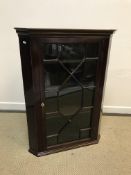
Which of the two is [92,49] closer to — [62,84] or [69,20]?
[62,84]

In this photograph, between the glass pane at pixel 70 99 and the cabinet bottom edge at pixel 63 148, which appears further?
the cabinet bottom edge at pixel 63 148

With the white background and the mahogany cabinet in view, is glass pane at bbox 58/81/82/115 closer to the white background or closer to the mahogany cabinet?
the mahogany cabinet

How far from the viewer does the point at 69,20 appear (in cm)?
190

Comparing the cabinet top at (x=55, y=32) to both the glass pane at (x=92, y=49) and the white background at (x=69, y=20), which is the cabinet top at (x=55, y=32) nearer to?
the glass pane at (x=92, y=49)

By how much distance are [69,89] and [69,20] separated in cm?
79

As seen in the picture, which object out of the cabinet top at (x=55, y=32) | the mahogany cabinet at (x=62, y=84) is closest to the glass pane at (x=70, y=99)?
the mahogany cabinet at (x=62, y=84)

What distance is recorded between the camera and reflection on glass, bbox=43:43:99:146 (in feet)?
4.47

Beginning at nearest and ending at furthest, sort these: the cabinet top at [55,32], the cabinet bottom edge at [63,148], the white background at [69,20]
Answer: the cabinet top at [55,32], the cabinet bottom edge at [63,148], the white background at [69,20]

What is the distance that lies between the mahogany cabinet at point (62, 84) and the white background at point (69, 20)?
60 cm

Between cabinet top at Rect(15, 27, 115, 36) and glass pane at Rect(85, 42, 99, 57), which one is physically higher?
cabinet top at Rect(15, 27, 115, 36)

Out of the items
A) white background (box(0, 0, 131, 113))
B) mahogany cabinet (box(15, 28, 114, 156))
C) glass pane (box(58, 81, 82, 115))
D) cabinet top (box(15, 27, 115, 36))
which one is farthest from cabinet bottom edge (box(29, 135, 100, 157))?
cabinet top (box(15, 27, 115, 36))

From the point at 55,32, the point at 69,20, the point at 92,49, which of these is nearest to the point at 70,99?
the point at 92,49

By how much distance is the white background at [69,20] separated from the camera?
6.03ft

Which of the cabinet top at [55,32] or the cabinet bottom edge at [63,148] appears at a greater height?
the cabinet top at [55,32]
